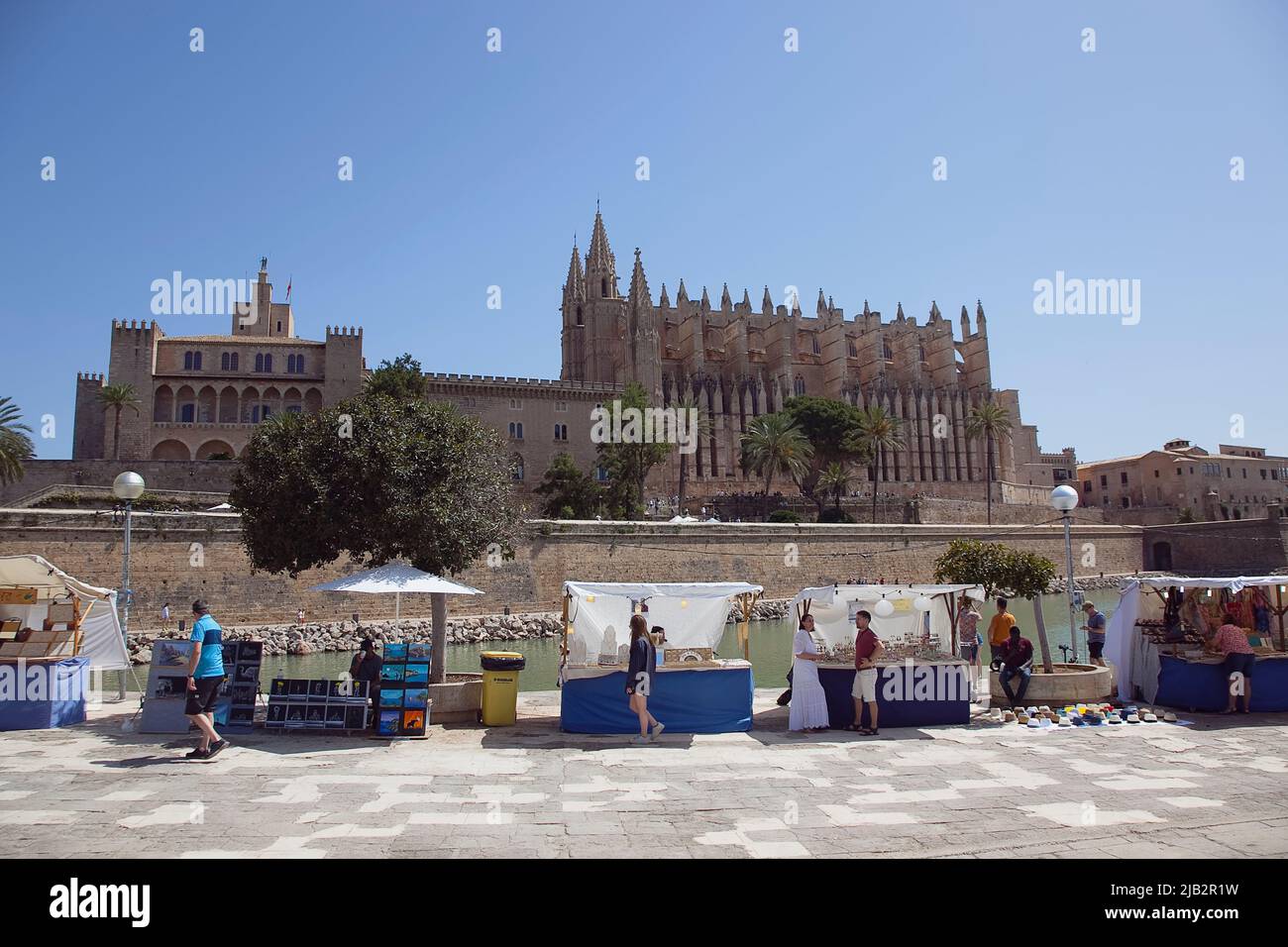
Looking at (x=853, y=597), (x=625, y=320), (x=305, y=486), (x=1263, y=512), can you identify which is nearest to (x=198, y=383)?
(x=625, y=320)

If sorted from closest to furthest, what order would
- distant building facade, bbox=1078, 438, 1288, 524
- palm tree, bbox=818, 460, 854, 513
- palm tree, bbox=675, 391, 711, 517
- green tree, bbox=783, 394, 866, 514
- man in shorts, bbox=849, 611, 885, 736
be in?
man in shorts, bbox=849, 611, 885, 736 < palm tree, bbox=818, 460, 854, 513 < palm tree, bbox=675, 391, 711, 517 < green tree, bbox=783, 394, 866, 514 < distant building facade, bbox=1078, 438, 1288, 524

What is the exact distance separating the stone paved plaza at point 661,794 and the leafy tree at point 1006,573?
273cm

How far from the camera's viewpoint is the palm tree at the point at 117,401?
43312 mm

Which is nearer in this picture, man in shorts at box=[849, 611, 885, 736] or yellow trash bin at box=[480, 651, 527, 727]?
man in shorts at box=[849, 611, 885, 736]

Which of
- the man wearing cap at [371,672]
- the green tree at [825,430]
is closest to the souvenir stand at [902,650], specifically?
the man wearing cap at [371,672]

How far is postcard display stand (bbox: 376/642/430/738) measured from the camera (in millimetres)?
8938

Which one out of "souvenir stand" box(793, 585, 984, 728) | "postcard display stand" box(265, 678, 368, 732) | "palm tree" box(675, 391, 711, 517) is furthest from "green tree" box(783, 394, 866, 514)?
"postcard display stand" box(265, 678, 368, 732)

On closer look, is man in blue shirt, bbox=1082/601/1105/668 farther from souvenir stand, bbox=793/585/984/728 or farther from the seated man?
the seated man

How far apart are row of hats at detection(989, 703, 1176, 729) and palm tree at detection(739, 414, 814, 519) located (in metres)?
39.2

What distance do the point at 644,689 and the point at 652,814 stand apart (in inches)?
105

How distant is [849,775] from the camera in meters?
7.40

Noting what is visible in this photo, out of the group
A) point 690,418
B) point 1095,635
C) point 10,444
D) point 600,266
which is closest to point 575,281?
point 600,266

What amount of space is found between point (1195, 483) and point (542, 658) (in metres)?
63.2
